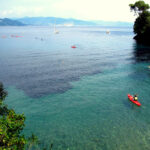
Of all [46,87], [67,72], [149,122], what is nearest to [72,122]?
[149,122]

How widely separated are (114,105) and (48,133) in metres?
15.1

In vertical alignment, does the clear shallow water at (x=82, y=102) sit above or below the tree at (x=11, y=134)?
below

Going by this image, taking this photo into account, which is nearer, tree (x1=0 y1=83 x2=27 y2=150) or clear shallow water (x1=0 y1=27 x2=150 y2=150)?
tree (x1=0 y1=83 x2=27 y2=150)

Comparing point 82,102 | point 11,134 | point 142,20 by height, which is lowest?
point 82,102

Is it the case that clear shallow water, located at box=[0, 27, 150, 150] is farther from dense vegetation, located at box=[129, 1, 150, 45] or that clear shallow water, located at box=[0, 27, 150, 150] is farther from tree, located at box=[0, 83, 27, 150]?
dense vegetation, located at box=[129, 1, 150, 45]

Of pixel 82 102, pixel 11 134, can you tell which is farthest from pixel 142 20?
pixel 11 134

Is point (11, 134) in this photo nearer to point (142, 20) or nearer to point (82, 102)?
point (82, 102)

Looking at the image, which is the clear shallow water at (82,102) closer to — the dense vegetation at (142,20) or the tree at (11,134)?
the tree at (11,134)

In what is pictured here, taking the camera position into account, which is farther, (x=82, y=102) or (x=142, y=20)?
(x=142, y=20)

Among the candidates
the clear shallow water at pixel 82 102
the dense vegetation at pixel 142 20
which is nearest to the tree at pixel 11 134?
the clear shallow water at pixel 82 102

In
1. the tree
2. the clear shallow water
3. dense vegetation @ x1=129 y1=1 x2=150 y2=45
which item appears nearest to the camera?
the tree

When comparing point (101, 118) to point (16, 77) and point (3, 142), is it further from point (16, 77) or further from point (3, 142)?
point (16, 77)

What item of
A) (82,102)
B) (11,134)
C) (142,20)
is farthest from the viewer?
(142,20)

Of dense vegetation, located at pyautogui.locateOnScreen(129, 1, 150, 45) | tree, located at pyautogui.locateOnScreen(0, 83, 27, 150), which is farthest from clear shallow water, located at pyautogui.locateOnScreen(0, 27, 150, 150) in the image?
dense vegetation, located at pyautogui.locateOnScreen(129, 1, 150, 45)
